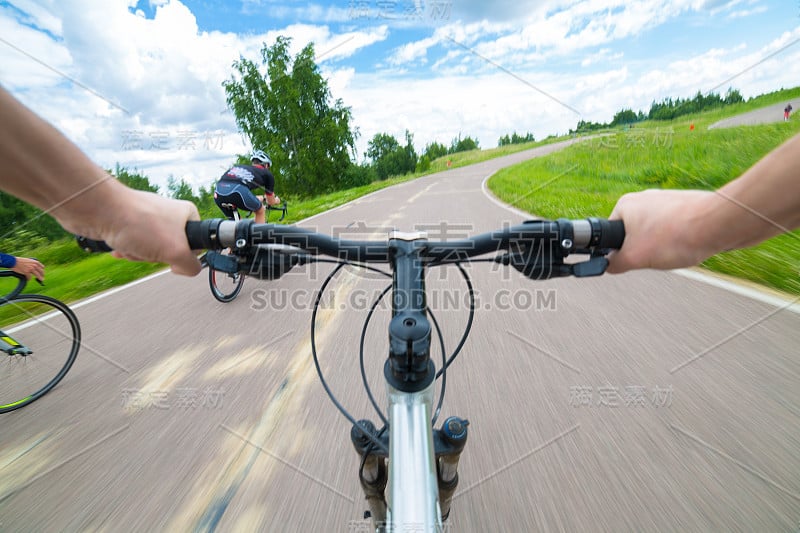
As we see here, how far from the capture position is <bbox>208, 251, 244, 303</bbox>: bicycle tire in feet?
13.4

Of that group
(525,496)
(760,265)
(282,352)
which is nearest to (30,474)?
(282,352)

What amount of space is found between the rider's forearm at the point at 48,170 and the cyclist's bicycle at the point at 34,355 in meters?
2.85

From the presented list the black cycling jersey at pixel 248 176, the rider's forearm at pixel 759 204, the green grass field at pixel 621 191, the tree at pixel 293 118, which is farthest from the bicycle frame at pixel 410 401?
the tree at pixel 293 118

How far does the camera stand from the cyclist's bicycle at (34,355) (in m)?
2.64

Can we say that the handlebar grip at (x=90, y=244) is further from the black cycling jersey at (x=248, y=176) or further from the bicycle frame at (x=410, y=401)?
the black cycling jersey at (x=248, y=176)

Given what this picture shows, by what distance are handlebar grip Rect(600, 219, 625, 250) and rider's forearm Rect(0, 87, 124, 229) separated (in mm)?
1227

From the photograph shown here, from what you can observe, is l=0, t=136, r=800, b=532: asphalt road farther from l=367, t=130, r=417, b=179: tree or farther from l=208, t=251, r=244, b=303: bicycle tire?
l=367, t=130, r=417, b=179: tree

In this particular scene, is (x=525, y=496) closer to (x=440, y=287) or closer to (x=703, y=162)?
(x=440, y=287)

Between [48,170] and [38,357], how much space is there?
3.47 m

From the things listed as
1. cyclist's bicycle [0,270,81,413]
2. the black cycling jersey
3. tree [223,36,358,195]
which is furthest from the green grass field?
tree [223,36,358,195]

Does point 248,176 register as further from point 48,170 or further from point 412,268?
point 412,268

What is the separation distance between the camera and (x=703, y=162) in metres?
8.05

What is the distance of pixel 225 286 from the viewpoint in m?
4.58

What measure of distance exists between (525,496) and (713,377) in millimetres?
1691
